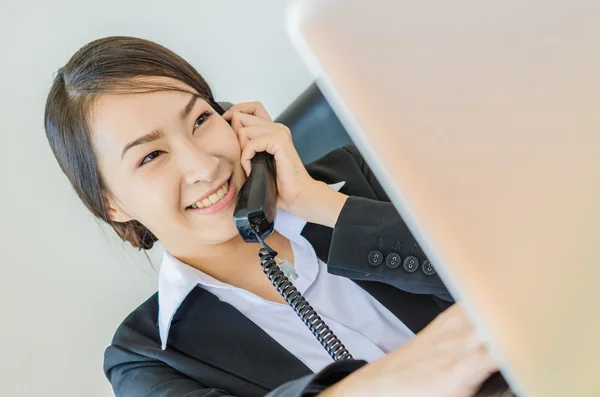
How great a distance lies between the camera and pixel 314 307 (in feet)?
3.25

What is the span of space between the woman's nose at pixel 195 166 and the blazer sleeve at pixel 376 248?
22 cm

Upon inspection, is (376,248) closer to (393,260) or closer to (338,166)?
(393,260)

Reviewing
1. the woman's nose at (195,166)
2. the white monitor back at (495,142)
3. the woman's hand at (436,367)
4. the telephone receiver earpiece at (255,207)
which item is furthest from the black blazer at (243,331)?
the white monitor back at (495,142)

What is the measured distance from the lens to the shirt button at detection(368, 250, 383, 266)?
86 cm

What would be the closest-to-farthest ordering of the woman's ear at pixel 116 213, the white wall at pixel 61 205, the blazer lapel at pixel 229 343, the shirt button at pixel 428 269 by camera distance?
the shirt button at pixel 428 269, the blazer lapel at pixel 229 343, the woman's ear at pixel 116 213, the white wall at pixel 61 205

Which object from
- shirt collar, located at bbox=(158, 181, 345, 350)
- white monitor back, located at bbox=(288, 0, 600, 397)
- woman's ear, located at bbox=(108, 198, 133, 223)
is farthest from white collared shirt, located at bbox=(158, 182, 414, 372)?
white monitor back, located at bbox=(288, 0, 600, 397)

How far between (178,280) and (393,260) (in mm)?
384

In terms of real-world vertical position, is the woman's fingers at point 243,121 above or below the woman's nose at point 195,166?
above

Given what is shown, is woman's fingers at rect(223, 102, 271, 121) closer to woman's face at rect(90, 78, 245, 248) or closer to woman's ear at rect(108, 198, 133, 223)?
woman's face at rect(90, 78, 245, 248)

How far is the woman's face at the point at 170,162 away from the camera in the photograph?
881mm

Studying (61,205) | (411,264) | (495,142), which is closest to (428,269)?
(411,264)

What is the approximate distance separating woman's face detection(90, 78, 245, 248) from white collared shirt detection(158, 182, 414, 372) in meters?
0.08

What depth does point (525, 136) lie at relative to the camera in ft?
0.93

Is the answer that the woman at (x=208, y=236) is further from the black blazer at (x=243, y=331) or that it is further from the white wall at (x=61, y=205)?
the white wall at (x=61, y=205)
